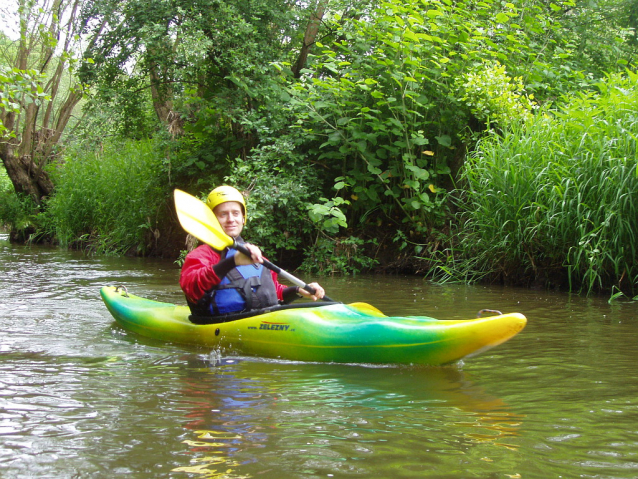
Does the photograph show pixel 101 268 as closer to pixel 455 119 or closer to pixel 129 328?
pixel 129 328

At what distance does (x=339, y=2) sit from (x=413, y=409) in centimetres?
719

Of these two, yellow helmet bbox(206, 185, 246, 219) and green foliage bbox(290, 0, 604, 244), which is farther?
green foliage bbox(290, 0, 604, 244)

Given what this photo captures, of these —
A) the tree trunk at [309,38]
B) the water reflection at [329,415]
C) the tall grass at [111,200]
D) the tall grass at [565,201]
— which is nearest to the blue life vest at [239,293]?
the water reflection at [329,415]

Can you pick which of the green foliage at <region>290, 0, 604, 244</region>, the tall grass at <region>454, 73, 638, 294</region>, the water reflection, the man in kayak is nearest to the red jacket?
the man in kayak

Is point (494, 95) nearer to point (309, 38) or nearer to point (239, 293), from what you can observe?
point (309, 38)

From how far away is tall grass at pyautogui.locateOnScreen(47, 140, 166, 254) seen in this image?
9.62 meters

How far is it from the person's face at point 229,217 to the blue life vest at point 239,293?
0.45 feet

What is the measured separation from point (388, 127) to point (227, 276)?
4249 mm

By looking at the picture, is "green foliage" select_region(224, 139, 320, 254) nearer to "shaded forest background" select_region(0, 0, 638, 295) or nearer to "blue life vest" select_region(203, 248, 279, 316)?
"shaded forest background" select_region(0, 0, 638, 295)

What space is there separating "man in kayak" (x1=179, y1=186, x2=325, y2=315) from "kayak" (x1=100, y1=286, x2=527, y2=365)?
0.12 meters

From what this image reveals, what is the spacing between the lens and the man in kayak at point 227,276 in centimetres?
353

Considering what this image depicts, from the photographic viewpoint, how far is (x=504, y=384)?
2.75 meters

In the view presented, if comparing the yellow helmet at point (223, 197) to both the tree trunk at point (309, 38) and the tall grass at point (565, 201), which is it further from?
the tree trunk at point (309, 38)

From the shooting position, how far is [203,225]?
3.60m
